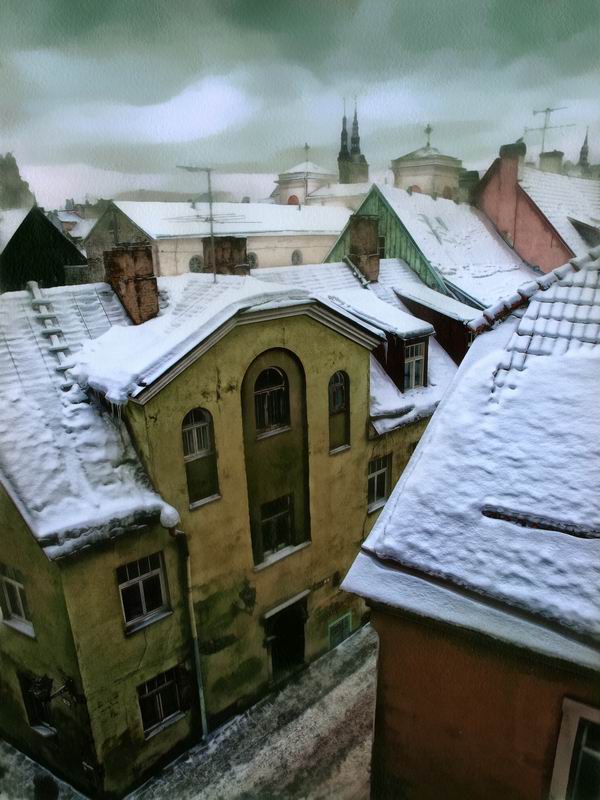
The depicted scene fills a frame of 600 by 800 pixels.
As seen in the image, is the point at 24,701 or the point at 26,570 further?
the point at 24,701

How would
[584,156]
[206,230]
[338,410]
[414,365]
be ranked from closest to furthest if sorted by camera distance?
[584,156], [338,410], [414,365], [206,230]

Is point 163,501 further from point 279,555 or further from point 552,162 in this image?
point 552,162

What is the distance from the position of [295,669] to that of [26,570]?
4949 mm

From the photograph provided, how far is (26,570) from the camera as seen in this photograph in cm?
684

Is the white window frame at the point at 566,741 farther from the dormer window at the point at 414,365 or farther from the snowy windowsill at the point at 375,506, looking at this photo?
the dormer window at the point at 414,365

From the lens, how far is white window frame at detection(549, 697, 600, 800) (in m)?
3.24

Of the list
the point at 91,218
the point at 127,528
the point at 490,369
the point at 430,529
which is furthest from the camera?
the point at 91,218

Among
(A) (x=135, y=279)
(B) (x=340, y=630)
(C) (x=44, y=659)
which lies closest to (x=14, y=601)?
(C) (x=44, y=659)

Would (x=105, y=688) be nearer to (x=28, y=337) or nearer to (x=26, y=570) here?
(x=26, y=570)

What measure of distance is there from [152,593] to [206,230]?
556 inches

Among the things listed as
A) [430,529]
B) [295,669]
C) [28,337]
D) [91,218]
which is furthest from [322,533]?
[91,218]

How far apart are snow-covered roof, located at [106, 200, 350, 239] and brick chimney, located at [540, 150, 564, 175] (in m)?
10.4

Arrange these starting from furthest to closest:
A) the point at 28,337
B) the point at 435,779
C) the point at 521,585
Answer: the point at 28,337 < the point at 435,779 < the point at 521,585

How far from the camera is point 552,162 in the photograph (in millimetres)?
7539
